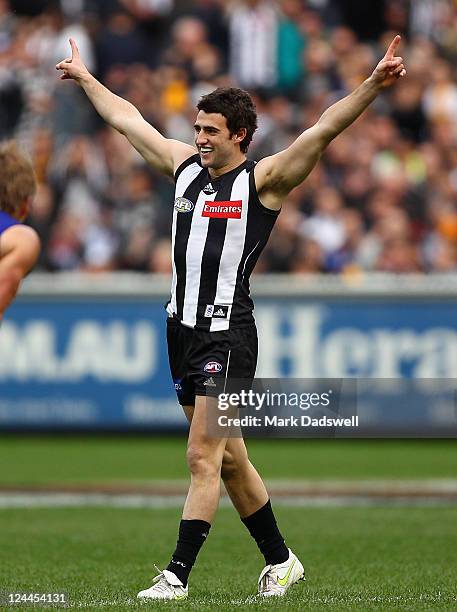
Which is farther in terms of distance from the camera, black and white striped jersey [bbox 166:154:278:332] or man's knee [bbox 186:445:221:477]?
black and white striped jersey [bbox 166:154:278:332]

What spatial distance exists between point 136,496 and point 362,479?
2.35 m

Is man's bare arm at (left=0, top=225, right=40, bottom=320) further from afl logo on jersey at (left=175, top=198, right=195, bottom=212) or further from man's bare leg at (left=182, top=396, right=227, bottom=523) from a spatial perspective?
man's bare leg at (left=182, top=396, right=227, bottom=523)

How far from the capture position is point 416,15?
64.8 ft

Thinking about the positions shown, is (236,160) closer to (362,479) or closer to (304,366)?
(362,479)

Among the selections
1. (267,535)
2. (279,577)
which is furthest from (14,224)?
(279,577)

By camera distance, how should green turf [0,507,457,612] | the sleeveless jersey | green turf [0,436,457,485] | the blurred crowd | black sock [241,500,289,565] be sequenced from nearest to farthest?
the sleeveless jersey < green turf [0,507,457,612] < black sock [241,500,289,565] < green turf [0,436,457,485] < the blurred crowd

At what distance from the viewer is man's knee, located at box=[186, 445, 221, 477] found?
21.9 ft

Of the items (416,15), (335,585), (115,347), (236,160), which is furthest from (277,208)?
(416,15)

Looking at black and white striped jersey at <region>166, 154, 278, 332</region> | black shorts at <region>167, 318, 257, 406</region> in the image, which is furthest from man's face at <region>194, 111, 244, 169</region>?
black shorts at <region>167, 318, 257, 406</region>

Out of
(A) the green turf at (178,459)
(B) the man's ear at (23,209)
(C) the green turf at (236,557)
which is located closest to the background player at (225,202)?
(C) the green turf at (236,557)

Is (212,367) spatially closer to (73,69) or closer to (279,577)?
(279,577)

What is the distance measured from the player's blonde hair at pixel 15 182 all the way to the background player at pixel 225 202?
3.05 feet

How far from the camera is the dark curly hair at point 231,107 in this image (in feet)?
22.4

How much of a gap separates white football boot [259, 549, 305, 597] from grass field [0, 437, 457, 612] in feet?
0.28
